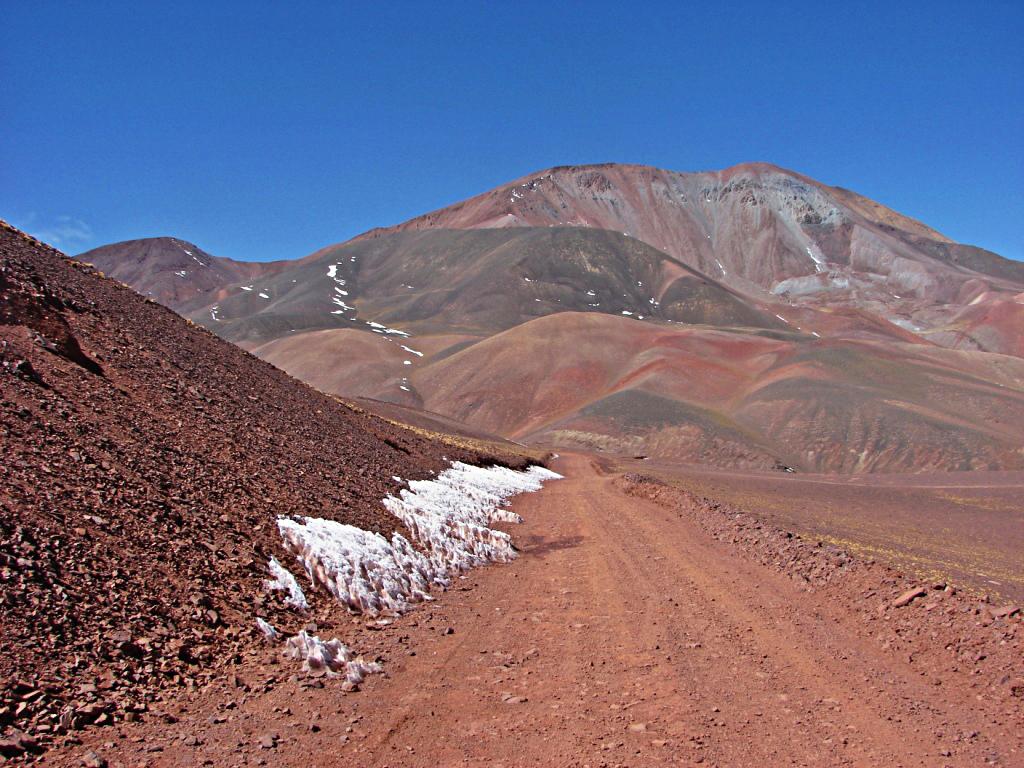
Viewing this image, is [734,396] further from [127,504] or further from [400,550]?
[127,504]

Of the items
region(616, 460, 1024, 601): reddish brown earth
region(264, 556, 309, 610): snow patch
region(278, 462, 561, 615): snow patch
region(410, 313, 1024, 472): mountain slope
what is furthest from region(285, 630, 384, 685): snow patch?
region(410, 313, 1024, 472): mountain slope

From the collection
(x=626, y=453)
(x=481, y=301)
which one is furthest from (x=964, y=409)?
(x=481, y=301)

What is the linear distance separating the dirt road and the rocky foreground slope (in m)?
0.66

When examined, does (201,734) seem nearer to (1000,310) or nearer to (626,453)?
(626,453)

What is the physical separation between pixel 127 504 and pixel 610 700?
6041mm

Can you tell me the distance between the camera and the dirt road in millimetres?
5195

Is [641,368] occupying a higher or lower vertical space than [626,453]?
higher

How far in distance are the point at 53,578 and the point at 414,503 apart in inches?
358

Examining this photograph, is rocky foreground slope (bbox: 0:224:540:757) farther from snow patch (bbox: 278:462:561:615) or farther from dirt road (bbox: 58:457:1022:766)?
dirt road (bbox: 58:457:1022:766)

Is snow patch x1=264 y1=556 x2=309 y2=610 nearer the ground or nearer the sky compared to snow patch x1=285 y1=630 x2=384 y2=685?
nearer the sky

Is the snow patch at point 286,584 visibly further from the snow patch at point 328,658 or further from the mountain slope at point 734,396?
the mountain slope at point 734,396

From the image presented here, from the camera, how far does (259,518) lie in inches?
377

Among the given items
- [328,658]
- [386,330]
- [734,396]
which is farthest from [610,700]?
[386,330]

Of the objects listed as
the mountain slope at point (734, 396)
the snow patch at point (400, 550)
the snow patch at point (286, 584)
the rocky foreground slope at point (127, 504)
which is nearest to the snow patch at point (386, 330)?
the mountain slope at point (734, 396)
